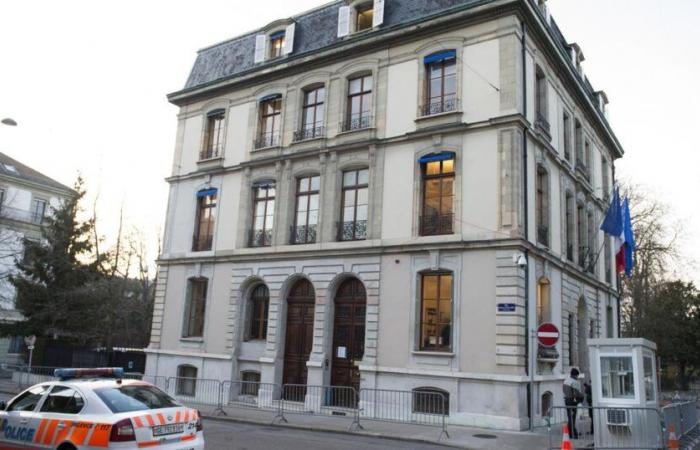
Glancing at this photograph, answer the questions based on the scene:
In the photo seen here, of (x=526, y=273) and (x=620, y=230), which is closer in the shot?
(x=526, y=273)

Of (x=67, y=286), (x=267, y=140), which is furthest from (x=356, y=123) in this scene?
(x=67, y=286)

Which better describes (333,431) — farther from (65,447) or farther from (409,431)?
(65,447)

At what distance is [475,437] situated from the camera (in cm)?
1507

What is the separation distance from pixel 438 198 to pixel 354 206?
3364mm

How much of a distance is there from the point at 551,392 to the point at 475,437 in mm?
5089

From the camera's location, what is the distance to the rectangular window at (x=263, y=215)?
77.5 ft

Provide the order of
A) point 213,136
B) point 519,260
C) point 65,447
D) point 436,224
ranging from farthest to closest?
point 213,136
point 436,224
point 519,260
point 65,447

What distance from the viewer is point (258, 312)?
77.0 ft

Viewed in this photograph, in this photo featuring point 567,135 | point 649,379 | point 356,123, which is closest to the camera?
point 649,379

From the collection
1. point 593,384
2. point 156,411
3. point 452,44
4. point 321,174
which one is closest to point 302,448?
point 156,411

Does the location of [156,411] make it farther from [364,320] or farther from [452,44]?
[452,44]

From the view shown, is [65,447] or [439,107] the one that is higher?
[439,107]

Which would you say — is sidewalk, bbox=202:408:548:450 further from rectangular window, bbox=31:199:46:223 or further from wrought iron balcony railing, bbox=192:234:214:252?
rectangular window, bbox=31:199:46:223

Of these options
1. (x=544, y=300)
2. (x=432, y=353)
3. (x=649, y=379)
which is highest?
(x=544, y=300)
